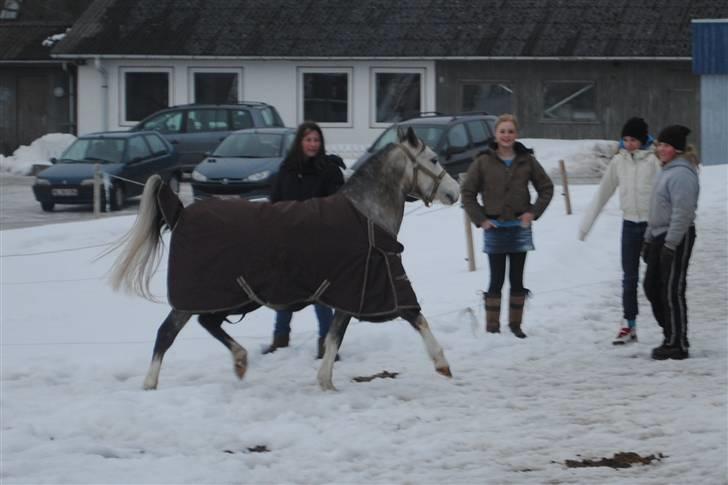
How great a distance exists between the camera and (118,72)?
134 feet

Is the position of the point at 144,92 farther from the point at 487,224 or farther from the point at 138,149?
the point at 487,224

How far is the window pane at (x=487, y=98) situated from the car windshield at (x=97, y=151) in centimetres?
1322

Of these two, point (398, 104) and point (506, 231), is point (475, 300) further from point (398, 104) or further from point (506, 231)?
point (398, 104)

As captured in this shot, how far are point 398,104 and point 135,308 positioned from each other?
25192mm

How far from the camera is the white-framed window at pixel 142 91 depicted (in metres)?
40.6

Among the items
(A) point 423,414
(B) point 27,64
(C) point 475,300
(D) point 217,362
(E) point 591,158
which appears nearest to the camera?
(A) point 423,414

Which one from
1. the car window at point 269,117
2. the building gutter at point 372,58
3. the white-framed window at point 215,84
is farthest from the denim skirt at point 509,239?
the white-framed window at point 215,84

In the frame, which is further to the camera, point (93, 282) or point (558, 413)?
point (93, 282)

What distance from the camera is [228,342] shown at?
34.5ft

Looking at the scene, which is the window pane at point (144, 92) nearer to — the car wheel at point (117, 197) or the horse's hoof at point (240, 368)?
the car wheel at point (117, 197)

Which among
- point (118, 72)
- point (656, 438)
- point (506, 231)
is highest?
point (118, 72)

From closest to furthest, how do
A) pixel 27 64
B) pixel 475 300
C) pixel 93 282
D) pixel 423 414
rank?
pixel 423 414, pixel 475 300, pixel 93 282, pixel 27 64

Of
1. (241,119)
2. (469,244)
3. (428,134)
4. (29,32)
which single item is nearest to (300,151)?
(469,244)

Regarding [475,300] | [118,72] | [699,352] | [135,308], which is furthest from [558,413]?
[118,72]
